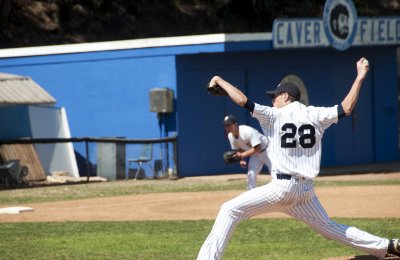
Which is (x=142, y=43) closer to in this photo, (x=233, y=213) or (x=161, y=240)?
Result: (x=161, y=240)

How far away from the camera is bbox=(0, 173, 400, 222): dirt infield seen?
16.0 meters

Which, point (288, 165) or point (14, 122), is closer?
point (288, 165)

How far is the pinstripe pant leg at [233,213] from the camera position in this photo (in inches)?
364

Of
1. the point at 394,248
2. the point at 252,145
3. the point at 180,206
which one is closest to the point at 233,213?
the point at 394,248

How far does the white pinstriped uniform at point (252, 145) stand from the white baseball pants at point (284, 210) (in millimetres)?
8460

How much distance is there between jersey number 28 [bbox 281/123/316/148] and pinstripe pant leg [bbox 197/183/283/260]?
1.48ft

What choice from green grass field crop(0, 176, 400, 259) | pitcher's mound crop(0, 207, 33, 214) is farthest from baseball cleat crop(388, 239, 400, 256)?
pitcher's mound crop(0, 207, 33, 214)

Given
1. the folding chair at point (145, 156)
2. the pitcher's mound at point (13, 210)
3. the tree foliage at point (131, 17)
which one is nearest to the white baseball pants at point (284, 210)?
the pitcher's mound at point (13, 210)

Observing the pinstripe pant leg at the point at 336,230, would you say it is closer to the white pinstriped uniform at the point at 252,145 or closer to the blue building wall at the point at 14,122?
the white pinstriped uniform at the point at 252,145

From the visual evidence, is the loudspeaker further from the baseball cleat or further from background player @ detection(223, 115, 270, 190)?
the baseball cleat

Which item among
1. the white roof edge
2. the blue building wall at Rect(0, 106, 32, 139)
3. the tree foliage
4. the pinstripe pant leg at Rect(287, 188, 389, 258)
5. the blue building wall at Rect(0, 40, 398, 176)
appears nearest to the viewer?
the pinstripe pant leg at Rect(287, 188, 389, 258)

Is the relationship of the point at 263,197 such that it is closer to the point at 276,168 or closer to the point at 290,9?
the point at 276,168

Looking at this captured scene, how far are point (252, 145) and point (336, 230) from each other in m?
8.73

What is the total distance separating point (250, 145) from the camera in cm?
1853
